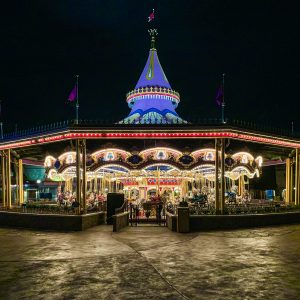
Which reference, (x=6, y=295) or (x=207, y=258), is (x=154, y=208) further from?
(x=6, y=295)

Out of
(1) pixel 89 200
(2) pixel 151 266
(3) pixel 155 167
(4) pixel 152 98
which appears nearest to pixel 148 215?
(3) pixel 155 167

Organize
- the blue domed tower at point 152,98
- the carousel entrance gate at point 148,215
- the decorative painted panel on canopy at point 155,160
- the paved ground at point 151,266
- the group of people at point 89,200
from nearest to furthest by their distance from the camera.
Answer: the paved ground at point 151,266
the carousel entrance gate at point 148,215
the decorative painted panel on canopy at point 155,160
the group of people at point 89,200
the blue domed tower at point 152,98

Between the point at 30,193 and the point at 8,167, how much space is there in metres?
24.1

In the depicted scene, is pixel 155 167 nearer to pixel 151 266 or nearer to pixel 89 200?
pixel 89 200

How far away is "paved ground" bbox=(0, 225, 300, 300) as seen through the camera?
7.44 meters

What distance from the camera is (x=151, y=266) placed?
32.0 ft

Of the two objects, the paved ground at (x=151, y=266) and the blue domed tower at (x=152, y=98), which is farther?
the blue domed tower at (x=152, y=98)

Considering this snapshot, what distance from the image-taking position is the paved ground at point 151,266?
7438 millimetres

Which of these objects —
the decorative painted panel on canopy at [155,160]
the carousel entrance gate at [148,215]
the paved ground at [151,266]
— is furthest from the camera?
the decorative painted panel on canopy at [155,160]

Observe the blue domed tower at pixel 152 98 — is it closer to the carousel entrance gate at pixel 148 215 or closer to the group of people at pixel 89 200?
the group of people at pixel 89 200

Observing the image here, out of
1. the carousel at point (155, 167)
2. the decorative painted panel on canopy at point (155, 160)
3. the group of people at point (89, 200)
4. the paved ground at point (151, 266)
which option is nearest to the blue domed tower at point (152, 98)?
the carousel at point (155, 167)

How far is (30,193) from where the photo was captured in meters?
47.9

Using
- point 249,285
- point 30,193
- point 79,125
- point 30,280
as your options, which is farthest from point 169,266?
point 30,193

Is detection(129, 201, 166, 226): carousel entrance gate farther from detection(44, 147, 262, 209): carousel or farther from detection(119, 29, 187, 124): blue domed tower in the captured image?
detection(119, 29, 187, 124): blue domed tower
